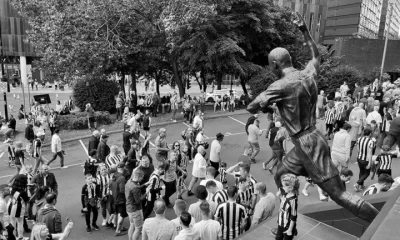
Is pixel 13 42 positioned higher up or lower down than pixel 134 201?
higher up

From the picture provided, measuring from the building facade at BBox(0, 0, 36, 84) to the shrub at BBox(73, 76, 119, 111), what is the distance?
33472 millimetres

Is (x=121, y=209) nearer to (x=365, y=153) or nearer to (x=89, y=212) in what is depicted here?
(x=89, y=212)

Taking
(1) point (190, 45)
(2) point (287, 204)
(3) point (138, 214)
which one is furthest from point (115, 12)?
(2) point (287, 204)

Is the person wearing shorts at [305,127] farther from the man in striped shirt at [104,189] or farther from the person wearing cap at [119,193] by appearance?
the man in striped shirt at [104,189]

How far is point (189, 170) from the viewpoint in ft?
37.5

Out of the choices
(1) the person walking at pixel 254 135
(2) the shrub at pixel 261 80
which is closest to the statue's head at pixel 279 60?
(1) the person walking at pixel 254 135

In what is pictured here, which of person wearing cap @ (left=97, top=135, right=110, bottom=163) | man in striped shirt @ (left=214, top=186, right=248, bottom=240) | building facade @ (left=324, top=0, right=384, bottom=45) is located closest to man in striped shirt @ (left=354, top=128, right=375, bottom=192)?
man in striped shirt @ (left=214, top=186, right=248, bottom=240)

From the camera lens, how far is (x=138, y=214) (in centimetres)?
667

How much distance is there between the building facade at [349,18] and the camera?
4638 centimetres

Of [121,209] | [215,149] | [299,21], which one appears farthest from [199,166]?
[299,21]

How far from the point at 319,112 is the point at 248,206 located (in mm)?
11885

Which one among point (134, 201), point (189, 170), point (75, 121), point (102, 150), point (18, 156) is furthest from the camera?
point (75, 121)

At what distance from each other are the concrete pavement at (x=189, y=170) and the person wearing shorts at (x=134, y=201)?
99 centimetres

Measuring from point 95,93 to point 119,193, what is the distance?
15570mm
